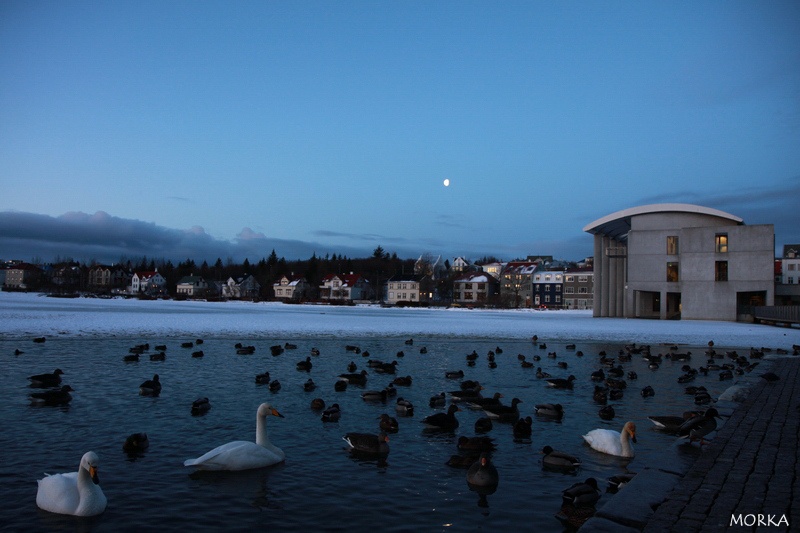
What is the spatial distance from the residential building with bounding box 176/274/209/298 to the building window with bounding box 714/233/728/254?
147730 millimetres

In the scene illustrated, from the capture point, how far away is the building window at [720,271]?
6094 centimetres

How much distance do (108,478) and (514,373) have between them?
50.8 ft

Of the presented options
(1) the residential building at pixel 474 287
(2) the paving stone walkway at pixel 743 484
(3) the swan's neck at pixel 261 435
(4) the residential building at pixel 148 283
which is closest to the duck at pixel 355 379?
(3) the swan's neck at pixel 261 435

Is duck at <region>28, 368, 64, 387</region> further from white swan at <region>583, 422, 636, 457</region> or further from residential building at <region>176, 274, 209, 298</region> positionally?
residential building at <region>176, 274, 209, 298</region>

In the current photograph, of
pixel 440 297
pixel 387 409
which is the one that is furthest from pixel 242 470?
pixel 440 297

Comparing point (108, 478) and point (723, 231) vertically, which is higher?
point (723, 231)

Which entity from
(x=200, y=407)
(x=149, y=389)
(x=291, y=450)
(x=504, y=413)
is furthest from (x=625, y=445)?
(x=149, y=389)

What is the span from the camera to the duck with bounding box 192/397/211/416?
13.0 m

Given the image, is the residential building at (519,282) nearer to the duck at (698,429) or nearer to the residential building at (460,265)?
the residential building at (460,265)

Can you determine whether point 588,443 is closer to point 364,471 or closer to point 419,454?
point 419,454

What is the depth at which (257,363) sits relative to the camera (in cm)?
2277

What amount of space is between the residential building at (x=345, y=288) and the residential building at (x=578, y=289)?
49431 millimetres

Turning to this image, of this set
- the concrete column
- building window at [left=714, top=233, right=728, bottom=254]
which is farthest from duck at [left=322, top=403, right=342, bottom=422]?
the concrete column

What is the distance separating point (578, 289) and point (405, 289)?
127ft
